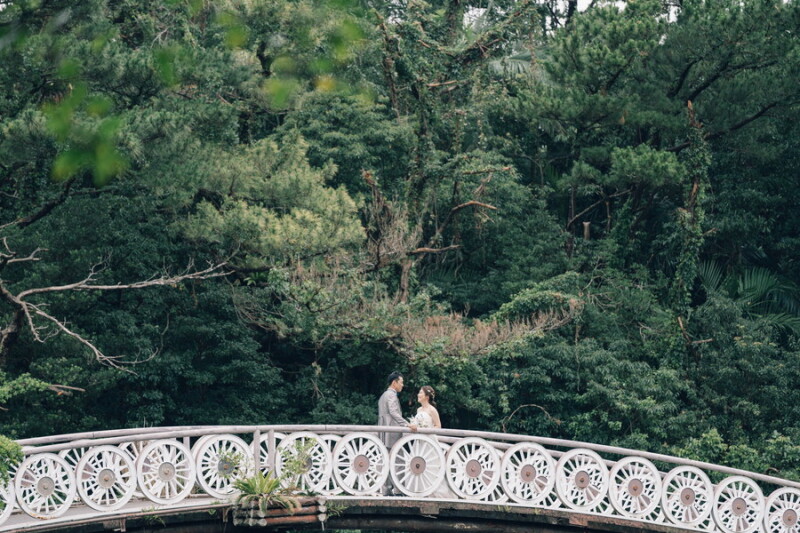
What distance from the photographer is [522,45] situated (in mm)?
A: 28641

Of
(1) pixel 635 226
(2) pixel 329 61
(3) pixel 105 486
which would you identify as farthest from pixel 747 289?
(3) pixel 105 486

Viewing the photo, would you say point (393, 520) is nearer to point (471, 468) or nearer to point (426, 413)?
point (471, 468)

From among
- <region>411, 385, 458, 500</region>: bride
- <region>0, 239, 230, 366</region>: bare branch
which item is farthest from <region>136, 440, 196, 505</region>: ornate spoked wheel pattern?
<region>0, 239, 230, 366</region>: bare branch

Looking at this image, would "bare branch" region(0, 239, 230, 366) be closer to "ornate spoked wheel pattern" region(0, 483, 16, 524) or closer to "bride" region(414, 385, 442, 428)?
"ornate spoked wheel pattern" region(0, 483, 16, 524)

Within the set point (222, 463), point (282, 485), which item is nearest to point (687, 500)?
point (282, 485)

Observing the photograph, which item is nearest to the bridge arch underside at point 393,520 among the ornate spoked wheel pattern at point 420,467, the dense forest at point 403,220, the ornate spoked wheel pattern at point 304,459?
the ornate spoked wheel pattern at point 420,467

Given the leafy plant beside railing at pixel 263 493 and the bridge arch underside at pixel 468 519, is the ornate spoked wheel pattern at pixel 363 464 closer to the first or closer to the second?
the bridge arch underside at pixel 468 519

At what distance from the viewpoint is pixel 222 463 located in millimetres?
13391

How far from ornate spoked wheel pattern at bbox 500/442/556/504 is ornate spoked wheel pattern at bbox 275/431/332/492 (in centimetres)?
223

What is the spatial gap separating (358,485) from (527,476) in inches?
85.3

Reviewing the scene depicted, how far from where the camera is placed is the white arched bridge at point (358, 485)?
1274 centimetres

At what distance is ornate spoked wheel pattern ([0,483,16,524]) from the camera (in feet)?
39.8

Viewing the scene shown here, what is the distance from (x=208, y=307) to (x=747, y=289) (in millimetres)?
11761

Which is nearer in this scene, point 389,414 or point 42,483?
point 42,483
